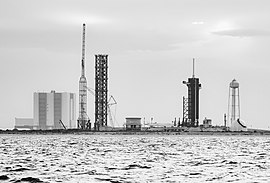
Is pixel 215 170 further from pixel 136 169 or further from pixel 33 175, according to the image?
pixel 33 175

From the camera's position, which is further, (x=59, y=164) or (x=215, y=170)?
(x=59, y=164)

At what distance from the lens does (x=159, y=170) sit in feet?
231

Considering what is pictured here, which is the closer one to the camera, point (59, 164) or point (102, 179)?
point (102, 179)

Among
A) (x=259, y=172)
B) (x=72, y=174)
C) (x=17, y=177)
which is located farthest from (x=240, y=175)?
(x=17, y=177)

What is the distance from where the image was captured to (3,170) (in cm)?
6894

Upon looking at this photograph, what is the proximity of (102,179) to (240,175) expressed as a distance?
43.6 feet

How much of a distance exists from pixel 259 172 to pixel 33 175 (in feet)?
71.1

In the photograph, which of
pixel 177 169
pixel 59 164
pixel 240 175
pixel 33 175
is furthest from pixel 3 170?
pixel 240 175

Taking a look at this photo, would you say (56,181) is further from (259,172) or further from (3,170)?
(259,172)

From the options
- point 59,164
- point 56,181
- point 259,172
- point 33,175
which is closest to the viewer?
point 56,181

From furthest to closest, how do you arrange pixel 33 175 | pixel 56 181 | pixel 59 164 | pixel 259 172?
pixel 59 164, pixel 259 172, pixel 33 175, pixel 56 181

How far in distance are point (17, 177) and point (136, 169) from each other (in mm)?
14544

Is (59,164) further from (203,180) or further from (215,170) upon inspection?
(203,180)

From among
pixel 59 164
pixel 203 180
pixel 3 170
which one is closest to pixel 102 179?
pixel 203 180
